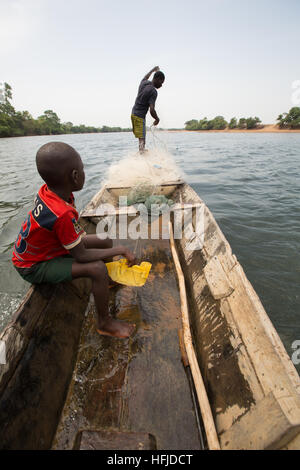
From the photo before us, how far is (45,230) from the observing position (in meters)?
1.47

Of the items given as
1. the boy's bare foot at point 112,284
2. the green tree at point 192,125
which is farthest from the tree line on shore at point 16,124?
the boy's bare foot at point 112,284

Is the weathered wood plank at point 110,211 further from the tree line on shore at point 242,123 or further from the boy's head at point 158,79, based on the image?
the tree line on shore at point 242,123

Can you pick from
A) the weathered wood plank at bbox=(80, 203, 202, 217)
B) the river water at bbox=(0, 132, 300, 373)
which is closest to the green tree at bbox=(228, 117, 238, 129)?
the river water at bbox=(0, 132, 300, 373)

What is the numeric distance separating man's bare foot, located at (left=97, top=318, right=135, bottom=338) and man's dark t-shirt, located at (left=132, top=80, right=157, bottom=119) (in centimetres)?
536

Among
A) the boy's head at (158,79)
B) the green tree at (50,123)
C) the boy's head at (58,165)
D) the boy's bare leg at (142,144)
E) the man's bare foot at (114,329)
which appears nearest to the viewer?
the boy's head at (58,165)

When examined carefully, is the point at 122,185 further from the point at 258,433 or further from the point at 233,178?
the point at 233,178

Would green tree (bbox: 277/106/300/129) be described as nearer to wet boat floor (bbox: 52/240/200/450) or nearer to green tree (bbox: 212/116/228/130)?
green tree (bbox: 212/116/228/130)

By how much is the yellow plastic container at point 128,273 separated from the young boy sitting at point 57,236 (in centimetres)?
22

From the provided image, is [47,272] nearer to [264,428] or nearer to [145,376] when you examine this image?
[145,376]

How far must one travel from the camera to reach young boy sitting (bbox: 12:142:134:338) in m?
1.42

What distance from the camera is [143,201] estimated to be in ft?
14.4

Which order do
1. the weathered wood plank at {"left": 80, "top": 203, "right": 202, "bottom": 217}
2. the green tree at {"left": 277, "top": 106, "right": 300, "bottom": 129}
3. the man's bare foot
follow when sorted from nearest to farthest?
the man's bare foot < the weathered wood plank at {"left": 80, "top": 203, "right": 202, "bottom": 217} < the green tree at {"left": 277, "top": 106, "right": 300, "bottom": 129}

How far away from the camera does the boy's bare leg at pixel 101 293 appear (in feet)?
5.35

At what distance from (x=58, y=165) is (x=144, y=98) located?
5.02 m
